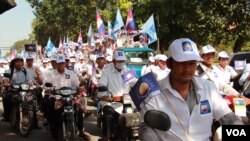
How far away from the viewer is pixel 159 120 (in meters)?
3.00

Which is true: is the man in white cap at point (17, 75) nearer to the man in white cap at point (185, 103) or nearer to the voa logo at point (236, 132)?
the man in white cap at point (185, 103)

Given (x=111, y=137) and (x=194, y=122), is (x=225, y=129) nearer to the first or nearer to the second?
(x=194, y=122)

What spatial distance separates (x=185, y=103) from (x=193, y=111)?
76 millimetres

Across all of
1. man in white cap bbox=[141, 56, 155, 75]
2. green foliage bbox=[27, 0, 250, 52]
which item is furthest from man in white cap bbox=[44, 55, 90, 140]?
green foliage bbox=[27, 0, 250, 52]

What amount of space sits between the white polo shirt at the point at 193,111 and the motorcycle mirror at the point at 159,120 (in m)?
0.19

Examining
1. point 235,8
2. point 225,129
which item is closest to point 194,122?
point 225,129

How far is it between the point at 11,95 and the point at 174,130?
8331 mm

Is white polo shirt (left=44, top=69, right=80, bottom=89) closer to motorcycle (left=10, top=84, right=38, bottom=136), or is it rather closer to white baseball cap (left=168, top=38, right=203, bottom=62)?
motorcycle (left=10, top=84, right=38, bottom=136)

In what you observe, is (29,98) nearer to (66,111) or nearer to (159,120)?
(66,111)

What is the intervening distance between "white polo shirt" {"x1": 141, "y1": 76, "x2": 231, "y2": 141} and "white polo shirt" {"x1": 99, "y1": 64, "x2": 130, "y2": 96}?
4884mm

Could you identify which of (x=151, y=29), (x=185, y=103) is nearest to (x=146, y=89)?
(x=185, y=103)

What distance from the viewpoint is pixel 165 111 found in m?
3.21

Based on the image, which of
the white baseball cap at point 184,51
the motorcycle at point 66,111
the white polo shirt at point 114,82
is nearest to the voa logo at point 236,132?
the white baseball cap at point 184,51

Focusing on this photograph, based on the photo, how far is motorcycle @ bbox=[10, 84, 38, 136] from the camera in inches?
395
